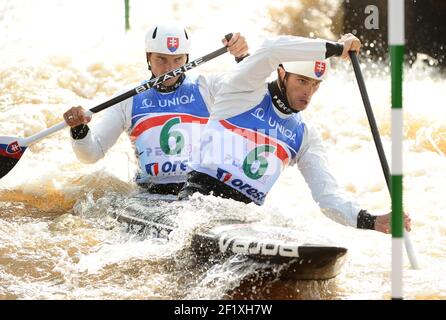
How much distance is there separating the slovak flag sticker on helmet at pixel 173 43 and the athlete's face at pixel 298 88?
1.14 m

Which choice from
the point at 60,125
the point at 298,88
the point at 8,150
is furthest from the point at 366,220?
the point at 8,150

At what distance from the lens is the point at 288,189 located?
6.70 metres

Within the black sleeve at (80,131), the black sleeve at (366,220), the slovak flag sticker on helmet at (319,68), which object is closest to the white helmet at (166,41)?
the black sleeve at (80,131)

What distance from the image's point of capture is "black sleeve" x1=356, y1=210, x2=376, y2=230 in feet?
13.2

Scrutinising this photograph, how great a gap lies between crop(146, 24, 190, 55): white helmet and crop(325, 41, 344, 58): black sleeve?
1403 millimetres

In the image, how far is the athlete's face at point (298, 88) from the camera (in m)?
4.11

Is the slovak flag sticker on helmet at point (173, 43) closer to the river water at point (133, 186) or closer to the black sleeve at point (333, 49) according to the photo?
the river water at point (133, 186)

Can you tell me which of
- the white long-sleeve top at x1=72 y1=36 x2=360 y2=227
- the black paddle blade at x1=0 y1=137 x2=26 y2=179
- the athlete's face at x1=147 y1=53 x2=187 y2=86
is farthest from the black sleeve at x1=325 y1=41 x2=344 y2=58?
the black paddle blade at x1=0 y1=137 x2=26 y2=179

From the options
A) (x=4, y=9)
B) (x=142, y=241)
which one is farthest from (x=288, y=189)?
(x=4, y=9)

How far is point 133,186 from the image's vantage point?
5297mm

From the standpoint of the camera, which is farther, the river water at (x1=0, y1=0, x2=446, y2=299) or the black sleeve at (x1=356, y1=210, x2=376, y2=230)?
the black sleeve at (x1=356, y1=210, x2=376, y2=230)

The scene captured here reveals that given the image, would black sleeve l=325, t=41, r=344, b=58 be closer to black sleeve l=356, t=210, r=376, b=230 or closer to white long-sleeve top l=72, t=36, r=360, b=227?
white long-sleeve top l=72, t=36, r=360, b=227

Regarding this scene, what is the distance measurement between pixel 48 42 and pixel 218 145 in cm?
608
